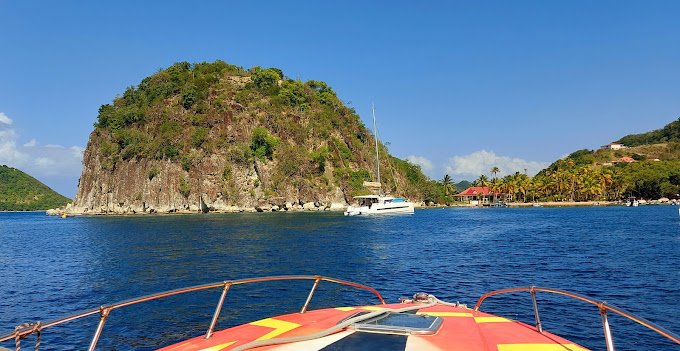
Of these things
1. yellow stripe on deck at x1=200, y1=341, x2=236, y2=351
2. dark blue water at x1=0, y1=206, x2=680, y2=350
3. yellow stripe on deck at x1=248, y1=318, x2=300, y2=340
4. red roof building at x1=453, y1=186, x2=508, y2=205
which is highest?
red roof building at x1=453, y1=186, x2=508, y2=205

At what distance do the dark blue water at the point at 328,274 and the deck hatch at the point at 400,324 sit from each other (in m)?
9.41

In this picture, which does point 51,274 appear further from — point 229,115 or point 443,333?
point 229,115

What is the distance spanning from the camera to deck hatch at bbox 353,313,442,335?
448 cm

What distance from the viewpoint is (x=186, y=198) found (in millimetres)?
108688

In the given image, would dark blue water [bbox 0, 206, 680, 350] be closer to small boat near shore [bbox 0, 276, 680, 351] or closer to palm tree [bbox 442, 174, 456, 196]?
small boat near shore [bbox 0, 276, 680, 351]

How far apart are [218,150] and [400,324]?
365ft

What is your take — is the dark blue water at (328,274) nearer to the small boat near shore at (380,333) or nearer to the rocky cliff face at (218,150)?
the small boat near shore at (380,333)

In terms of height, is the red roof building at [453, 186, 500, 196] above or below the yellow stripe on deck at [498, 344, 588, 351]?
above

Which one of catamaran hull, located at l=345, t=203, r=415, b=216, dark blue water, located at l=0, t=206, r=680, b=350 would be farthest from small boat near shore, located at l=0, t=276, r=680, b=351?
catamaran hull, located at l=345, t=203, r=415, b=216

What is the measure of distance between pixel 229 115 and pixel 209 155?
12.7 metres

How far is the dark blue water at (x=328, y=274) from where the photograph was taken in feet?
46.8

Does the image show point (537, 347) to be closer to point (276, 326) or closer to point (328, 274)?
point (276, 326)

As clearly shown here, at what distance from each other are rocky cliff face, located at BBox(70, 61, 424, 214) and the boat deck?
102m

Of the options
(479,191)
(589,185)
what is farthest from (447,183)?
(589,185)
